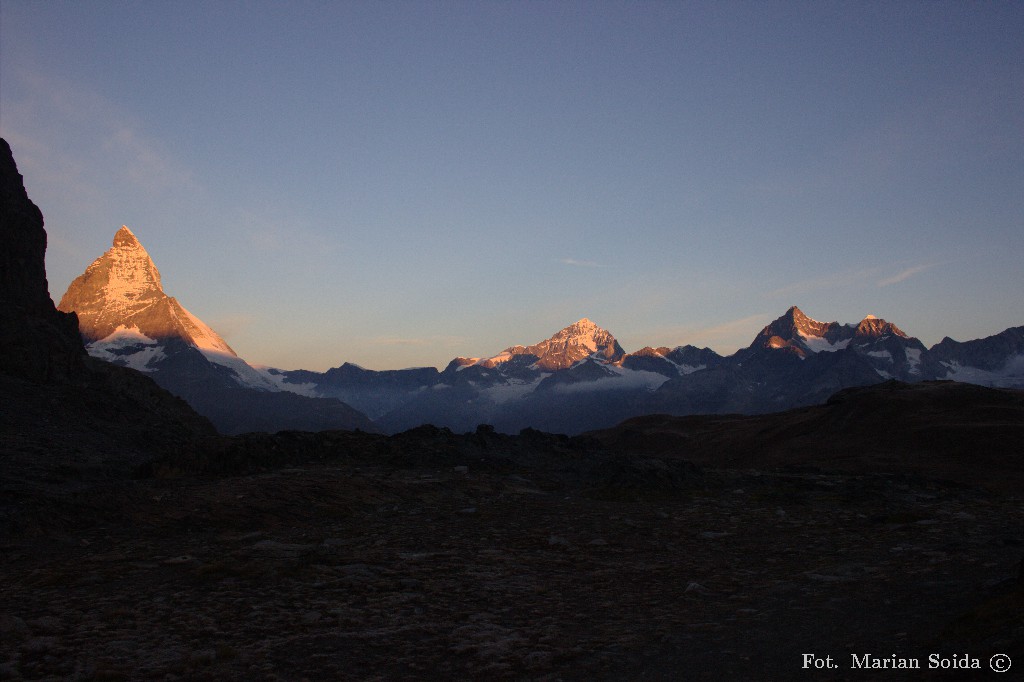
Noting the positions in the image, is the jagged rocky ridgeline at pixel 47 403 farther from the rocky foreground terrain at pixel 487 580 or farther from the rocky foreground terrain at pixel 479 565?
the rocky foreground terrain at pixel 487 580

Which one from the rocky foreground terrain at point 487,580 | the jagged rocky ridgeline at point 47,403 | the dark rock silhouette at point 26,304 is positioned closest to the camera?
the rocky foreground terrain at point 487,580

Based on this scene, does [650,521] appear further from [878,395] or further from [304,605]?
[878,395]

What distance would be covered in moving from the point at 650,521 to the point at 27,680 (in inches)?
464

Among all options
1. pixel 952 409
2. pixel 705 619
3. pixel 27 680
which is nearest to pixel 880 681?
pixel 705 619

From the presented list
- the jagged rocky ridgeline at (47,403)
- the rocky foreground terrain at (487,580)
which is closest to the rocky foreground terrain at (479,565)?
the rocky foreground terrain at (487,580)

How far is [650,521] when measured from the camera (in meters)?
15.2

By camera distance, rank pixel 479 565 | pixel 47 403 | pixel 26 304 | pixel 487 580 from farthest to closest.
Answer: pixel 26 304 → pixel 47 403 → pixel 479 565 → pixel 487 580

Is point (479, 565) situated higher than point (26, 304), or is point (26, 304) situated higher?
point (26, 304)

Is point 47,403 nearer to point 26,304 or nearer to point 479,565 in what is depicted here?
point 26,304

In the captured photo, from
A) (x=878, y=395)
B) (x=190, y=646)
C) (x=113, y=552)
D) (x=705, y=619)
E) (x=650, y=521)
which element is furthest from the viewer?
(x=878, y=395)

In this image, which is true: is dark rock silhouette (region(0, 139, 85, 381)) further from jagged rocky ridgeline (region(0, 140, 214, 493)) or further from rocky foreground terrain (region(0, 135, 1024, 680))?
rocky foreground terrain (region(0, 135, 1024, 680))

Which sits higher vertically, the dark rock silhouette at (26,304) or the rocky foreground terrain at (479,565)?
the dark rock silhouette at (26,304)

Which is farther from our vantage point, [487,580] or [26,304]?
[26,304]

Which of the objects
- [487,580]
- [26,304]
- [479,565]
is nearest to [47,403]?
[26,304]
